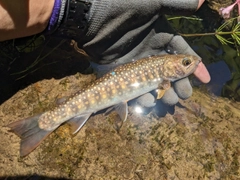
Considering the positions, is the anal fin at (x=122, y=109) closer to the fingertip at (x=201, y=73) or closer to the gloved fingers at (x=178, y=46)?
the gloved fingers at (x=178, y=46)

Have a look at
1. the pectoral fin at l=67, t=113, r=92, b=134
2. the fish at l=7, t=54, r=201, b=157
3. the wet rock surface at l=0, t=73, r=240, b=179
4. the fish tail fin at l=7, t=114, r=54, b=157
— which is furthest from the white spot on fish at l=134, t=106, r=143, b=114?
the fish tail fin at l=7, t=114, r=54, b=157

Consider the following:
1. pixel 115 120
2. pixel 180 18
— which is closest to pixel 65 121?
pixel 115 120

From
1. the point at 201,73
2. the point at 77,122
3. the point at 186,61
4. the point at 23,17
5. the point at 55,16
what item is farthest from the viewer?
the point at 201,73

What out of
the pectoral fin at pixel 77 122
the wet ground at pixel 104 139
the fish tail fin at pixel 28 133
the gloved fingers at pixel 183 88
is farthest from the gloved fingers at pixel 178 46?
the fish tail fin at pixel 28 133

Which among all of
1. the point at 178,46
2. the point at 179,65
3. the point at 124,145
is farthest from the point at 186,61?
the point at 124,145

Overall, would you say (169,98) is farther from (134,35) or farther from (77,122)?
(77,122)

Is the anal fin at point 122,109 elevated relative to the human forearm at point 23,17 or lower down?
lower down

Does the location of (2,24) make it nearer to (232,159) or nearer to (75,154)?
(75,154)
